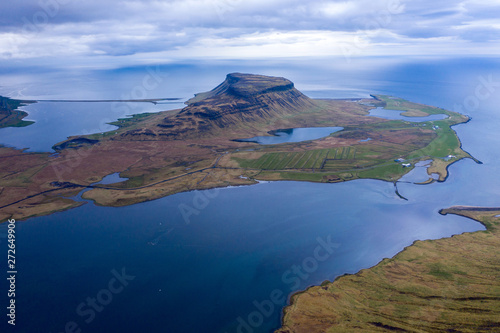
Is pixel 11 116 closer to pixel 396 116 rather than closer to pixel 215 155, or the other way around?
pixel 215 155

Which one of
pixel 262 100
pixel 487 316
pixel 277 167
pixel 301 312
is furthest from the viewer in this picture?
pixel 262 100

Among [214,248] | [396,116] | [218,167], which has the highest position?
[396,116]

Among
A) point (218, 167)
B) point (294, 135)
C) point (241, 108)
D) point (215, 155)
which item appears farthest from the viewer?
point (241, 108)

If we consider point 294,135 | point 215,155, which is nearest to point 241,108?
point 294,135

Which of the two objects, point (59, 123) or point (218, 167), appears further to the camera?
point (59, 123)

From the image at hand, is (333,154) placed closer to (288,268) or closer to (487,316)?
(288,268)

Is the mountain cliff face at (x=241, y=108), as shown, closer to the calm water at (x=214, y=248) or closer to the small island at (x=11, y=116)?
the calm water at (x=214, y=248)

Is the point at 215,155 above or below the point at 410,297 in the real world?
above

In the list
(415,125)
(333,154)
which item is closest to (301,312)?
(333,154)
